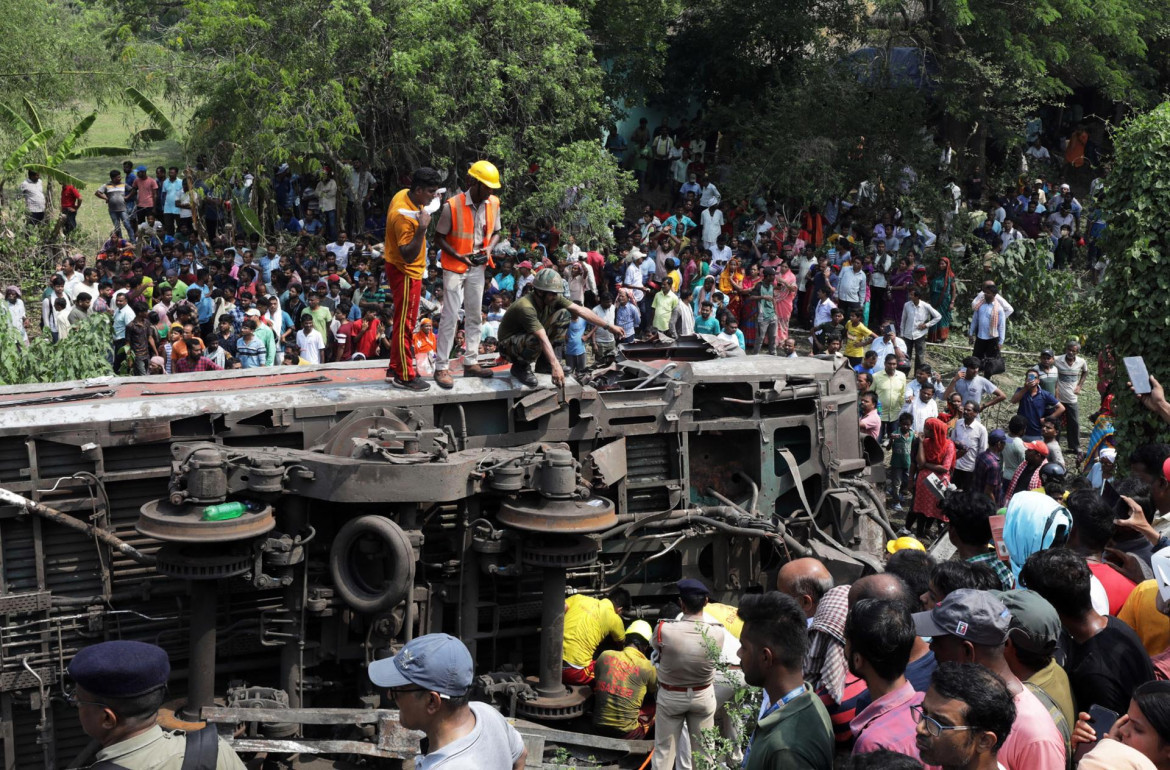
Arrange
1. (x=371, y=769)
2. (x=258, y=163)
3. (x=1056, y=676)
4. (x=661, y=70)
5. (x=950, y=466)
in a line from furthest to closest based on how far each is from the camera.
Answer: (x=661, y=70) → (x=258, y=163) → (x=950, y=466) → (x=371, y=769) → (x=1056, y=676)

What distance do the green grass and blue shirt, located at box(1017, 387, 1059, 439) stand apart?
16251 mm

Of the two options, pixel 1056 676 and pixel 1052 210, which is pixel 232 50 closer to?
pixel 1052 210

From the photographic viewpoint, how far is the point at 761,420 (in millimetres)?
11578

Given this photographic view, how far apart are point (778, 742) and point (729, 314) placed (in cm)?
1225

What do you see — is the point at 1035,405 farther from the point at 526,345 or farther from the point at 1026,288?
the point at 526,345

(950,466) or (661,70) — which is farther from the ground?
(661,70)

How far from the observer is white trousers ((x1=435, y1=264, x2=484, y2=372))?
35.7ft

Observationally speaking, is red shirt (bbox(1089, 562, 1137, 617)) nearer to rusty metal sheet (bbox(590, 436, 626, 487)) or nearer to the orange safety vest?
rusty metal sheet (bbox(590, 436, 626, 487))

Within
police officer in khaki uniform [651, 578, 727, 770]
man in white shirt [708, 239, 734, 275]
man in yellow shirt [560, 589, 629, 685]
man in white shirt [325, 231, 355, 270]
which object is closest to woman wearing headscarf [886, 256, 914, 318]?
man in white shirt [708, 239, 734, 275]

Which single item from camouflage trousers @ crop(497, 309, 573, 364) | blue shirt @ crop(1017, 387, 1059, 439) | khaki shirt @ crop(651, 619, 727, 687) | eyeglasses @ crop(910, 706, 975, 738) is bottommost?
khaki shirt @ crop(651, 619, 727, 687)

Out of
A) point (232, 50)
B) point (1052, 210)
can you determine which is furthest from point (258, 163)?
point (1052, 210)

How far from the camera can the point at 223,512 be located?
8.95m

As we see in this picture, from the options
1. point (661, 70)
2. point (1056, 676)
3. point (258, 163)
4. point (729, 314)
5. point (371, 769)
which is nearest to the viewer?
point (1056, 676)

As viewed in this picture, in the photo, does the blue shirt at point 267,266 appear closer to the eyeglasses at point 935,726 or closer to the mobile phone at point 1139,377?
the mobile phone at point 1139,377
